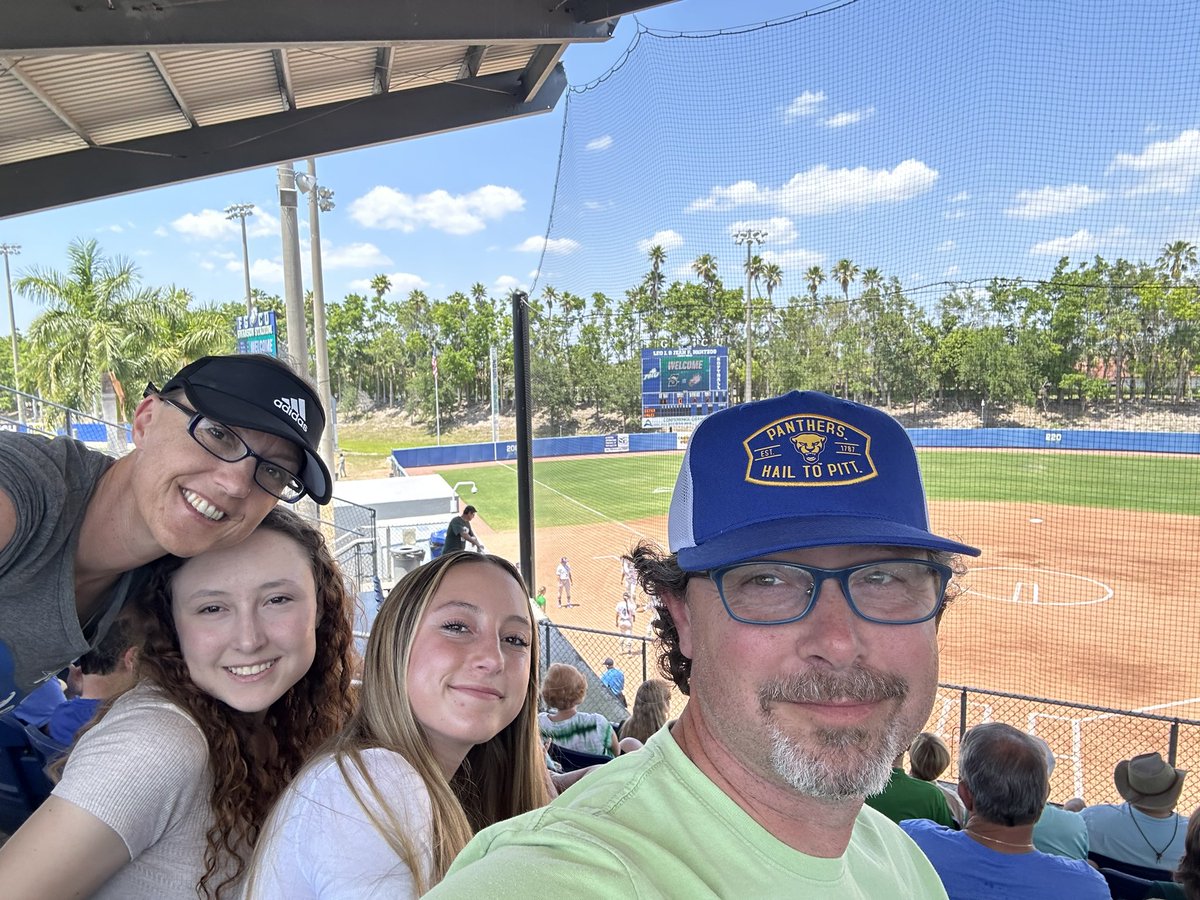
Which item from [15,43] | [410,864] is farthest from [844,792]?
[15,43]

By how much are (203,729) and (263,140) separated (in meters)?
5.24

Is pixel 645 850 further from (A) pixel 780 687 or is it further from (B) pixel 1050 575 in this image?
(B) pixel 1050 575

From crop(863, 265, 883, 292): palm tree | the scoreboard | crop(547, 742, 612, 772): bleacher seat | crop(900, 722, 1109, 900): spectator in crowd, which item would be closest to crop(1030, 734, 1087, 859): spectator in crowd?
crop(900, 722, 1109, 900): spectator in crowd

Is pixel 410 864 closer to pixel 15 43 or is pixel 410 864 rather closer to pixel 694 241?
pixel 15 43

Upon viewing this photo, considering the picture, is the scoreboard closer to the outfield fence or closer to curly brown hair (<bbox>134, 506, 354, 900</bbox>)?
the outfield fence

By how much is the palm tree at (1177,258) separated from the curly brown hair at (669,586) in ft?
35.7

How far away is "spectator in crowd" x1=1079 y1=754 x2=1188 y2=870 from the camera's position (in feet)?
11.1

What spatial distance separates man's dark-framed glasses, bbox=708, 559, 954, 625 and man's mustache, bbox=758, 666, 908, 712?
7cm

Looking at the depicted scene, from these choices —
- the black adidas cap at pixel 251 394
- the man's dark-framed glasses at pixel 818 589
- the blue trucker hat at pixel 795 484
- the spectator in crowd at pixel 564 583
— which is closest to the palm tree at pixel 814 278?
the spectator in crowd at pixel 564 583

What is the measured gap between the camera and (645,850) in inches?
30.7

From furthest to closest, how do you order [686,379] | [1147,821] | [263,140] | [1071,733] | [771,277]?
1. [686,379]
2. [771,277]
3. [1071,733]
4. [263,140]
5. [1147,821]

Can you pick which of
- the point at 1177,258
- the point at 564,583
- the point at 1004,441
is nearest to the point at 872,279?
the point at 1177,258

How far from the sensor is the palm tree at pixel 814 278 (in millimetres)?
11656

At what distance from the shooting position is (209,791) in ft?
4.43
